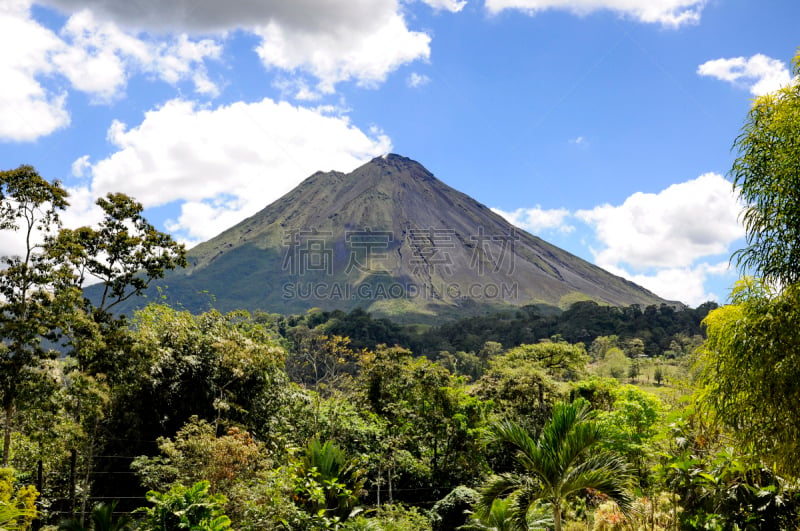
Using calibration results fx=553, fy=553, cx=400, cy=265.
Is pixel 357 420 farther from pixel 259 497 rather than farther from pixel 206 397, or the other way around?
pixel 259 497

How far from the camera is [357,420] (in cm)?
1549

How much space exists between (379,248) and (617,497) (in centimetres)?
14582

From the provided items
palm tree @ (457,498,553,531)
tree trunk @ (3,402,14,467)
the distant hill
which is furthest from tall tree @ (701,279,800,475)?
the distant hill

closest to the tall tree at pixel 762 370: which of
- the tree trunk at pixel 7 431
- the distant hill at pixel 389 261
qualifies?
the tree trunk at pixel 7 431

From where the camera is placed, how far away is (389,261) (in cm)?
14650

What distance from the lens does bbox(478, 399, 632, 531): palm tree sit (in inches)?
240

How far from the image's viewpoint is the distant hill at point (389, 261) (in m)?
132

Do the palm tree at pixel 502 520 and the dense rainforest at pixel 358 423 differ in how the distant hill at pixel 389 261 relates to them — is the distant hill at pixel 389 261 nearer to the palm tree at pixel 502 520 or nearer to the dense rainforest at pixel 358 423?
the dense rainforest at pixel 358 423

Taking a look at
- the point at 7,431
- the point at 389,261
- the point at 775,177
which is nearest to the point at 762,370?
the point at 775,177

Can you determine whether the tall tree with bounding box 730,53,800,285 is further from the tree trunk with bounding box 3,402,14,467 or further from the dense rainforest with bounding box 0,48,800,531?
the tree trunk with bounding box 3,402,14,467

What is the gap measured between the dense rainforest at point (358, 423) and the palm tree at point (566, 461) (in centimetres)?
2

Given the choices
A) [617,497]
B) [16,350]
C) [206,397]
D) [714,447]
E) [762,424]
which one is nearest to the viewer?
[762,424]

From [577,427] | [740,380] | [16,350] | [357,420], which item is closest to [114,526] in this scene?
[16,350]

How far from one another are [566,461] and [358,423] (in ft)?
32.5
